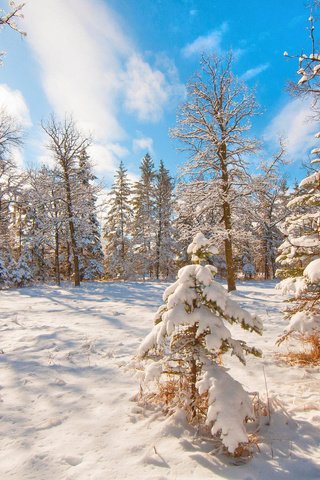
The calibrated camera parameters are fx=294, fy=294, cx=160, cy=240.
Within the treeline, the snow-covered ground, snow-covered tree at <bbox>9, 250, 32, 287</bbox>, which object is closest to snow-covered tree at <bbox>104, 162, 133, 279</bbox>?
the treeline

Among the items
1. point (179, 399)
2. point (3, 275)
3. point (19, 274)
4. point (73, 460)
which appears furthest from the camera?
point (19, 274)

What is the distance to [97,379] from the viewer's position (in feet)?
14.0

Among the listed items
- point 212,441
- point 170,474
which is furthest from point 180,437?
point 170,474

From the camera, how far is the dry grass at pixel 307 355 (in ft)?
15.7

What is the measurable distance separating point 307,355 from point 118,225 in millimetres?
29739

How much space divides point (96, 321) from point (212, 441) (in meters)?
5.52

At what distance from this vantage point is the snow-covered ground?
2.46 meters

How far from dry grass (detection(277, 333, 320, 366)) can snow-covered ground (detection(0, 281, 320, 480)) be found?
0.18m

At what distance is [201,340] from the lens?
3311 mm

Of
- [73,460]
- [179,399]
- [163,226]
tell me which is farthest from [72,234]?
[73,460]

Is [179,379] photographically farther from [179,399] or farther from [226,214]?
[226,214]

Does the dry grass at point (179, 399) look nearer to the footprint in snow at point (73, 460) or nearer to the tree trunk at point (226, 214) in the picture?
the footprint in snow at point (73, 460)

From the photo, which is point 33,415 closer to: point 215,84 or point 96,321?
point 96,321

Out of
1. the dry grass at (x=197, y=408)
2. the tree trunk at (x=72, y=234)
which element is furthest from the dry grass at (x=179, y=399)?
the tree trunk at (x=72, y=234)
